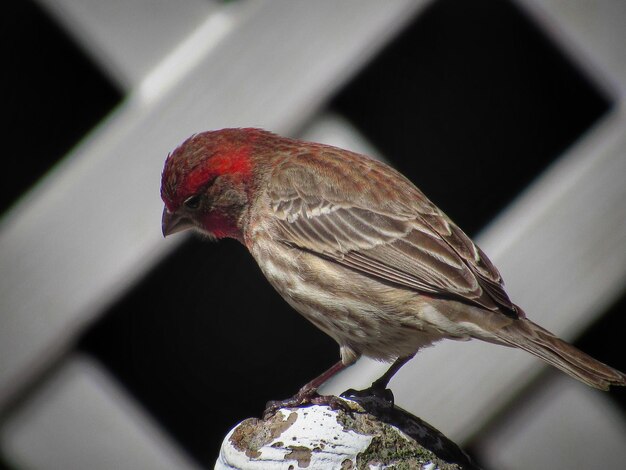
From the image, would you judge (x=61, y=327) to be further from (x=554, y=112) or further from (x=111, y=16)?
(x=554, y=112)

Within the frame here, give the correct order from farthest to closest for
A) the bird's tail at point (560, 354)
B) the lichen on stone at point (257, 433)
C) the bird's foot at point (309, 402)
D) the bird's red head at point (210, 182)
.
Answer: the bird's red head at point (210, 182), the bird's tail at point (560, 354), the bird's foot at point (309, 402), the lichen on stone at point (257, 433)

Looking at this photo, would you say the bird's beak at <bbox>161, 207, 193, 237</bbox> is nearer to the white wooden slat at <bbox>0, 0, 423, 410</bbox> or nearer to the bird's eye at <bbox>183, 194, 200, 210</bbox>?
the bird's eye at <bbox>183, 194, 200, 210</bbox>

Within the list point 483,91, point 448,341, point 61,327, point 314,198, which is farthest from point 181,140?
point 483,91

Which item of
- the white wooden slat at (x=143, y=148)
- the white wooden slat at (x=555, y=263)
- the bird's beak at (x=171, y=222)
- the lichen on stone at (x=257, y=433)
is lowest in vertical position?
the white wooden slat at (x=555, y=263)

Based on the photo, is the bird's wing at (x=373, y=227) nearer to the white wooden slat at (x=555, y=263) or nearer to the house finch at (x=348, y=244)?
the house finch at (x=348, y=244)

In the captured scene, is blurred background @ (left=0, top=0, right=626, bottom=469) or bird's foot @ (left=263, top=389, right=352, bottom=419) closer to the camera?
bird's foot @ (left=263, top=389, right=352, bottom=419)

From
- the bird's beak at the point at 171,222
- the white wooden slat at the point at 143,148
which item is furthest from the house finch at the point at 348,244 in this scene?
the white wooden slat at the point at 143,148

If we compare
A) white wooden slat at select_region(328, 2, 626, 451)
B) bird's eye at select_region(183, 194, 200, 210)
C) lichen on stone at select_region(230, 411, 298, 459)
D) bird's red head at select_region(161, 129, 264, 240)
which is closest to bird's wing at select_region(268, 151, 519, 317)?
bird's red head at select_region(161, 129, 264, 240)
